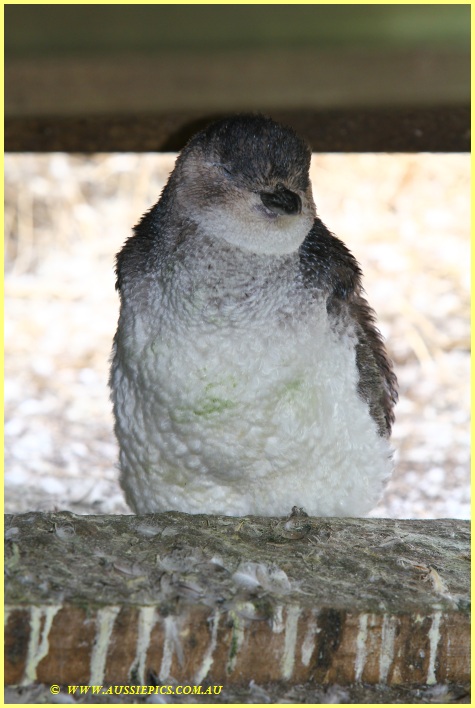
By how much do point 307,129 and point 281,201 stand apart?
1512 mm

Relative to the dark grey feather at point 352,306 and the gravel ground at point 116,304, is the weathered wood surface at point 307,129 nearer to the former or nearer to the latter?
the dark grey feather at point 352,306

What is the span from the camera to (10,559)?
1.96 metres

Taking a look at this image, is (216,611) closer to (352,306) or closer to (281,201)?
(281,201)

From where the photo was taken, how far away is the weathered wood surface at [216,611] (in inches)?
72.3

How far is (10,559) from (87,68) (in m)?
2.47

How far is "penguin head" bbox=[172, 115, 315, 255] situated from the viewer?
7.87 feet

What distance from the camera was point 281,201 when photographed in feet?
7.82

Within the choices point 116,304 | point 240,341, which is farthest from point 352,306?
point 116,304

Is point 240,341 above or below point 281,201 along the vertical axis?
below


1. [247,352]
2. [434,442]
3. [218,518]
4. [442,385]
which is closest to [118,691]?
[218,518]

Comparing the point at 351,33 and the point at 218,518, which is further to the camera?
the point at 351,33

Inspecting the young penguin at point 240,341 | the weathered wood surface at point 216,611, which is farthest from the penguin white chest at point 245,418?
the weathered wood surface at point 216,611

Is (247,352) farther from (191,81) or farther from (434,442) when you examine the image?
(434,442)

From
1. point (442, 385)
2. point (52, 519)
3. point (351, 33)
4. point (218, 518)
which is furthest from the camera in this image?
point (442, 385)
